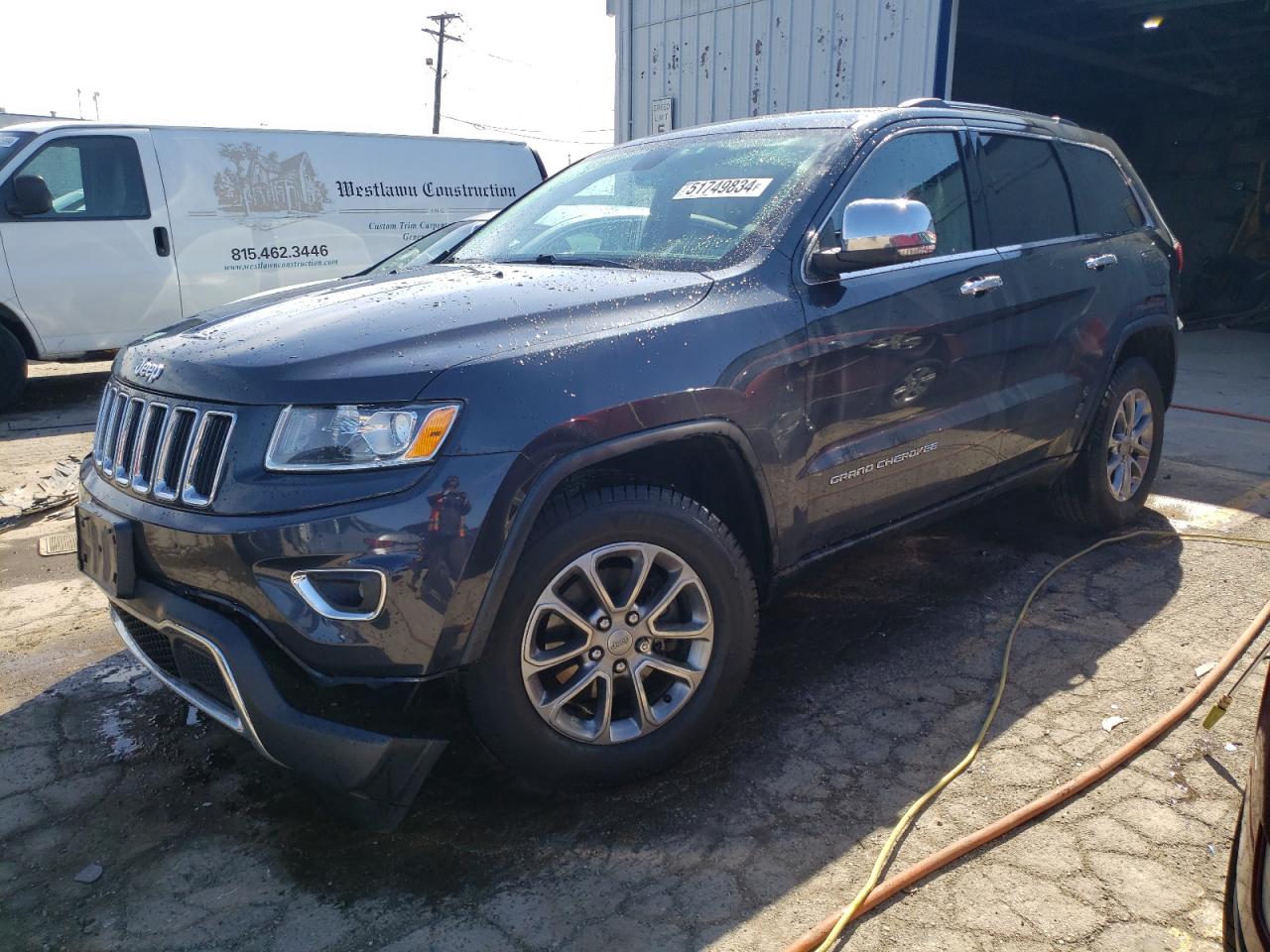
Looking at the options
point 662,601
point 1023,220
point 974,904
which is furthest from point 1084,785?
point 1023,220

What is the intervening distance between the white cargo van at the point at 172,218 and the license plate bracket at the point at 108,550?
6.31m

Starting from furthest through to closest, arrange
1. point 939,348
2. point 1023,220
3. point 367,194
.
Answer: point 367,194 < point 1023,220 < point 939,348

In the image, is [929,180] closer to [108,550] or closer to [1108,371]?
[1108,371]

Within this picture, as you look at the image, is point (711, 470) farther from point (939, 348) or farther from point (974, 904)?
point (974, 904)

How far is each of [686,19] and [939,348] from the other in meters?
8.52

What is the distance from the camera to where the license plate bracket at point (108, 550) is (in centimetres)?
245

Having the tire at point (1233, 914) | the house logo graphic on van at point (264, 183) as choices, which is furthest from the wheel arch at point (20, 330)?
the tire at point (1233, 914)

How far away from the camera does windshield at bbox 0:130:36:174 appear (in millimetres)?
7711

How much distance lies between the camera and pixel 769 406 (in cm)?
279

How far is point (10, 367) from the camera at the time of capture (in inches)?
310

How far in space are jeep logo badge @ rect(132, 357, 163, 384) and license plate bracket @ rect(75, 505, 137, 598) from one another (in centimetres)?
36

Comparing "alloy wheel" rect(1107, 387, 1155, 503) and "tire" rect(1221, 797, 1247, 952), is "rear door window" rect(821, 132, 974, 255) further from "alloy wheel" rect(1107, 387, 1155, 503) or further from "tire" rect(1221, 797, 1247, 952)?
"tire" rect(1221, 797, 1247, 952)

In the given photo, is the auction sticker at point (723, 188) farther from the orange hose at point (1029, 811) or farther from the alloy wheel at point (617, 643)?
the orange hose at point (1029, 811)

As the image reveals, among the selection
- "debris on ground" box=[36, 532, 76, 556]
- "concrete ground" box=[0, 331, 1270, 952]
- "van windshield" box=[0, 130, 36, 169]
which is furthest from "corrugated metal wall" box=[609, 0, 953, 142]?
"debris on ground" box=[36, 532, 76, 556]
